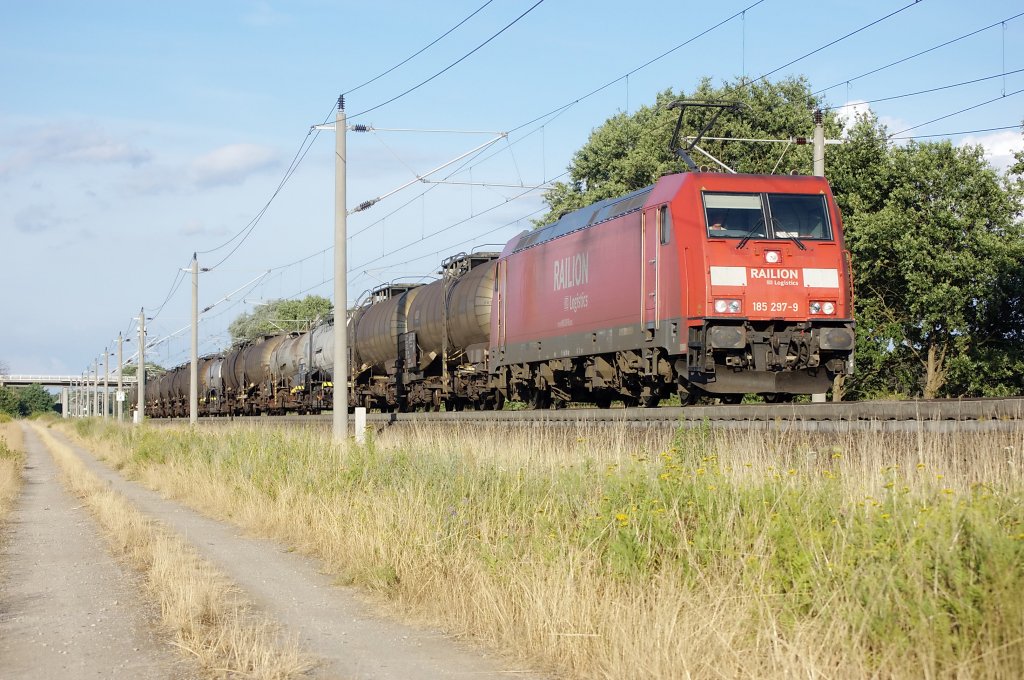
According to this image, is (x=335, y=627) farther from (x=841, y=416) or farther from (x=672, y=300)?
(x=672, y=300)

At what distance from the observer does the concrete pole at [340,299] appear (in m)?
21.8

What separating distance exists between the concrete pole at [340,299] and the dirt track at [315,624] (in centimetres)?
782

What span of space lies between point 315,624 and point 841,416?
22.7ft

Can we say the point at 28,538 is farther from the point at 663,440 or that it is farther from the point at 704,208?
the point at 704,208

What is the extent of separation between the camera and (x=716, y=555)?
7656 millimetres

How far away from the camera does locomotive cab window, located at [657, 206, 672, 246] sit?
18.1 metres

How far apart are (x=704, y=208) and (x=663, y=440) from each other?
15.1ft

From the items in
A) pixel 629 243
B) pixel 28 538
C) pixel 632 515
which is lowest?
pixel 28 538

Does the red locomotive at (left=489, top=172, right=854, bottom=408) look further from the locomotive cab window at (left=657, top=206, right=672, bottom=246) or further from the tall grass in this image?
the tall grass

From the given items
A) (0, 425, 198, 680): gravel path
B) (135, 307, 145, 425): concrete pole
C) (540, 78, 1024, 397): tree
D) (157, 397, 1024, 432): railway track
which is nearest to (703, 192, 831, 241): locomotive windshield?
(157, 397, 1024, 432): railway track

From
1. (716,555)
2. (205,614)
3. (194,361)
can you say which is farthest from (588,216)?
(194,361)

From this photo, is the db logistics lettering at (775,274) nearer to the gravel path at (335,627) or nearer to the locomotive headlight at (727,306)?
the locomotive headlight at (727,306)

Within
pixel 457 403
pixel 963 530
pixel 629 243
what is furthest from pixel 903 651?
pixel 457 403

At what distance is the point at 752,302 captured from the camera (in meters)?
17.7
